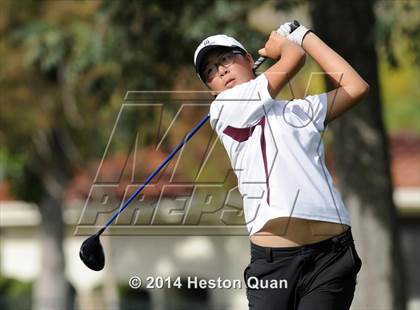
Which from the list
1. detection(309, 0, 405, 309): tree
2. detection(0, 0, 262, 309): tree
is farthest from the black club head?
detection(0, 0, 262, 309): tree

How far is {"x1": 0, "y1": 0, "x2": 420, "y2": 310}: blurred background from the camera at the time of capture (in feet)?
35.6

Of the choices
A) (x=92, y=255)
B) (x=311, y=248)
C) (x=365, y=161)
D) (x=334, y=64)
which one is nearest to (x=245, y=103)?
(x=334, y=64)

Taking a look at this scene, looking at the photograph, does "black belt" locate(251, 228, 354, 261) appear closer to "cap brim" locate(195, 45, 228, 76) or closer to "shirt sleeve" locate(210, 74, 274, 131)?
"shirt sleeve" locate(210, 74, 274, 131)

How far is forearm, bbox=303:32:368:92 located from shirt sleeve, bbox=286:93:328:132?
0.14m

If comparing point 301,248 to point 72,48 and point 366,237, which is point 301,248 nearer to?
point 366,237

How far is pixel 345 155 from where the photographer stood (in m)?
10.9

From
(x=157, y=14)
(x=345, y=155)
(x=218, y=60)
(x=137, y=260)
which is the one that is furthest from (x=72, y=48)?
(x=137, y=260)

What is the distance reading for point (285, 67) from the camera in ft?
17.2

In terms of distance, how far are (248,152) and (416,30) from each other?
6409 millimetres

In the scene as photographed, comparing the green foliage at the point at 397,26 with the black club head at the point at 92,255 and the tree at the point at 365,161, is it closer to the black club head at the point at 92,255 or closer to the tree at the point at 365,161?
the tree at the point at 365,161

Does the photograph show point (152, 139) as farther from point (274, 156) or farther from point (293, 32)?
point (274, 156)

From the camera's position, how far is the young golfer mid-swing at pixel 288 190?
5.16 metres

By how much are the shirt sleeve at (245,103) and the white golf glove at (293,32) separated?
283 millimetres

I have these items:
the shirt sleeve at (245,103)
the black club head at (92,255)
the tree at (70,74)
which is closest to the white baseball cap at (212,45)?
the shirt sleeve at (245,103)
